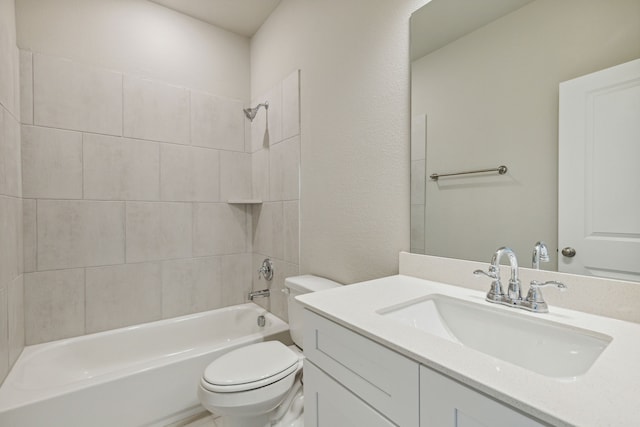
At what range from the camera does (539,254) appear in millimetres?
866

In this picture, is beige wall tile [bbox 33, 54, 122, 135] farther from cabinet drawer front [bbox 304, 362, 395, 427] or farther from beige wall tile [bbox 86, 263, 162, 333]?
cabinet drawer front [bbox 304, 362, 395, 427]

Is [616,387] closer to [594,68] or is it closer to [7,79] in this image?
[594,68]

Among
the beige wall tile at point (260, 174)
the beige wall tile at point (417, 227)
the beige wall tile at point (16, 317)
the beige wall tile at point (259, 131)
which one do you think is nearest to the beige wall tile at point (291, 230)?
the beige wall tile at point (260, 174)

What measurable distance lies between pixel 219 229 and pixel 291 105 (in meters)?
1.10

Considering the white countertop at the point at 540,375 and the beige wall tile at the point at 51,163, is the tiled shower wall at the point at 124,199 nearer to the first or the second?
the beige wall tile at the point at 51,163

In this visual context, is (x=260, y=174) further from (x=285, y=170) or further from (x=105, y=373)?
(x=105, y=373)

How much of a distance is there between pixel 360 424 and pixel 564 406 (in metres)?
0.46

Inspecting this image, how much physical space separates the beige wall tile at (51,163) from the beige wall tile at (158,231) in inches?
13.4

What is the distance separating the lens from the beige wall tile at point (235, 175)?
2.35 m

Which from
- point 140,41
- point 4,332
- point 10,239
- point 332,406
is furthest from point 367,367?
point 140,41

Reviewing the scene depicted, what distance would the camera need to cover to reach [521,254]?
0.93 m

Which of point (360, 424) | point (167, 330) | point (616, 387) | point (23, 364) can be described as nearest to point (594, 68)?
point (616, 387)

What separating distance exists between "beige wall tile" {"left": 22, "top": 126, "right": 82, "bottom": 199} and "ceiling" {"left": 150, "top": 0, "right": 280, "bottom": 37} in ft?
3.72

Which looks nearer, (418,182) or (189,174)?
(418,182)
